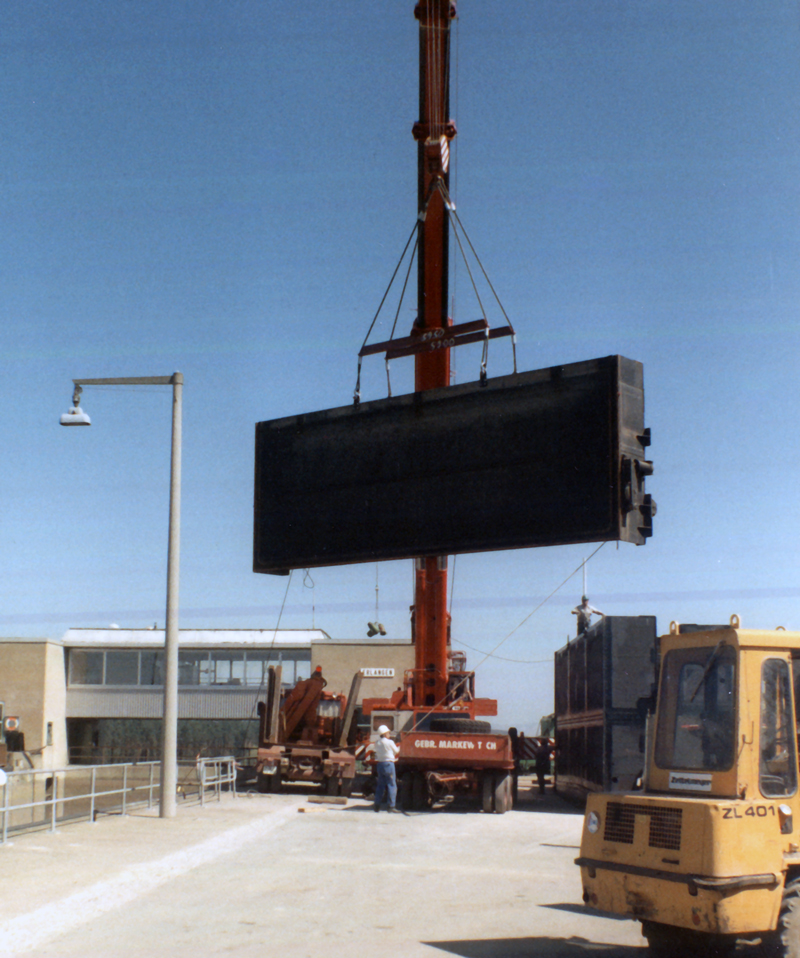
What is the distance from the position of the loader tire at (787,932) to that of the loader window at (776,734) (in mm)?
705

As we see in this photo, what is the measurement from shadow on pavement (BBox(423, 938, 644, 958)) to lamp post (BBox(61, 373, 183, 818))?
10162 millimetres

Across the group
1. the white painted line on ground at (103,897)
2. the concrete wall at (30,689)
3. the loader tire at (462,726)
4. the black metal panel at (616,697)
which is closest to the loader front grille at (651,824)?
the white painted line on ground at (103,897)

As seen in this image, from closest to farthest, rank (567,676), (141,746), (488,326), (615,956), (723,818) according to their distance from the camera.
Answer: (723,818), (615,956), (488,326), (567,676), (141,746)

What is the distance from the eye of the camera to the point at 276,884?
1106 cm

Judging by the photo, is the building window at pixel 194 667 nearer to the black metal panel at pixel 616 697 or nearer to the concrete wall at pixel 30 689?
the concrete wall at pixel 30 689

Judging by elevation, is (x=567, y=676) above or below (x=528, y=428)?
below

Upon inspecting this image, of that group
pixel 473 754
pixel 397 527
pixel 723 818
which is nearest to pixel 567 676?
pixel 473 754

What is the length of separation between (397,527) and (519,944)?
13.7ft

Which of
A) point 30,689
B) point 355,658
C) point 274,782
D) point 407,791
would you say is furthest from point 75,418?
point 30,689

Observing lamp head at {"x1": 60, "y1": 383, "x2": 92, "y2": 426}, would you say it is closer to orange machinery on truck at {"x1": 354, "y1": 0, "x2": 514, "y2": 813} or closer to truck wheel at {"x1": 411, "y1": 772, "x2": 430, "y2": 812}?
orange machinery on truck at {"x1": 354, "y1": 0, "x2": 514, "y2": 813}

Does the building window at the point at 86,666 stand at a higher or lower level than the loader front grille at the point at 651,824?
lower

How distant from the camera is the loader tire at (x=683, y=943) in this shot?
299 inches

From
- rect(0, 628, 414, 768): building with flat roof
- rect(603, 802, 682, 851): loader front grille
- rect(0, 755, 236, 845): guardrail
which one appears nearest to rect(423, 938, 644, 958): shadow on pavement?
rect(603, 802, 682, 851): loader front grille

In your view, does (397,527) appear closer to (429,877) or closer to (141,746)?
(429,877)
